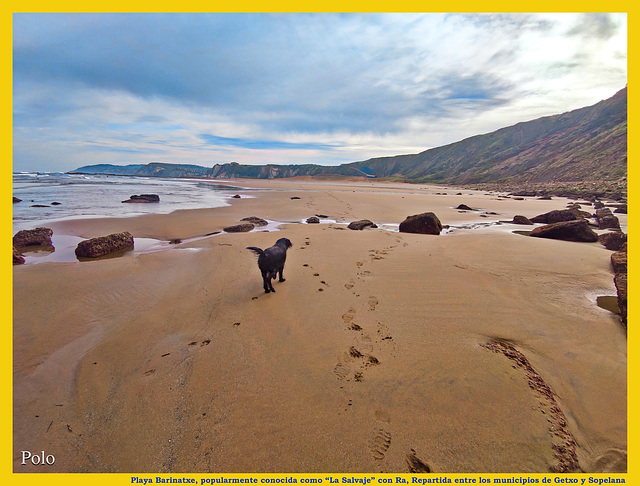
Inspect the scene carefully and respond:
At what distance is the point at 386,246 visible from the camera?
9.17 m

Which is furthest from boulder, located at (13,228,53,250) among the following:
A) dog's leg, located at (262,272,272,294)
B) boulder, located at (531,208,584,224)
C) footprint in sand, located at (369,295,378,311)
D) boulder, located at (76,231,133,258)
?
boulder, located at (531,208,584,224)

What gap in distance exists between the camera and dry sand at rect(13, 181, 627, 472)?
2.41 m

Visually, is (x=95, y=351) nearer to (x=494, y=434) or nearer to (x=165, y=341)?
(x=165, y=341)

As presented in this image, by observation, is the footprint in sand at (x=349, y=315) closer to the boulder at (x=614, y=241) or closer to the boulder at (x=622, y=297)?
the boulder at (x=622, y=297)

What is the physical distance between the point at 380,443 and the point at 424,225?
10630mm

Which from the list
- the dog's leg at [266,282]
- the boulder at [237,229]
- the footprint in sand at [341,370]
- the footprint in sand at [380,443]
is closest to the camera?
the footprint in sand at [380,443]

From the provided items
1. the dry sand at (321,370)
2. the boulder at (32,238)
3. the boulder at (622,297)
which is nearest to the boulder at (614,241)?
the dry sand at (321,370)

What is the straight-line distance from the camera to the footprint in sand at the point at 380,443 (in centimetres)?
237

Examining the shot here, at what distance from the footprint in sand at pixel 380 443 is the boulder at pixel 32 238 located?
41.8 ft

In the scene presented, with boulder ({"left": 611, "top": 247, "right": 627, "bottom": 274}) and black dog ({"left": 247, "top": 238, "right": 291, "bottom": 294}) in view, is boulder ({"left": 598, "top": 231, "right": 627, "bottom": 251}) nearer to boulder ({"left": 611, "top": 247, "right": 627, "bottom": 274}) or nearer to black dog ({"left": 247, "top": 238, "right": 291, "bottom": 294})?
boulder ({"left": 611, "top": 247, "right": 627, "bottom": 274})

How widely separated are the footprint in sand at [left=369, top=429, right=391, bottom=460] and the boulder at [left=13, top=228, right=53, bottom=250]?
12728mm

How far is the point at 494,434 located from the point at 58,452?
4.25 metres

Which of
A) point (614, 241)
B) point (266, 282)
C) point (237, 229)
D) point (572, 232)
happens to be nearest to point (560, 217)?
point (572, 232)

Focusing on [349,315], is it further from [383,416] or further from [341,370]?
[383,416]
